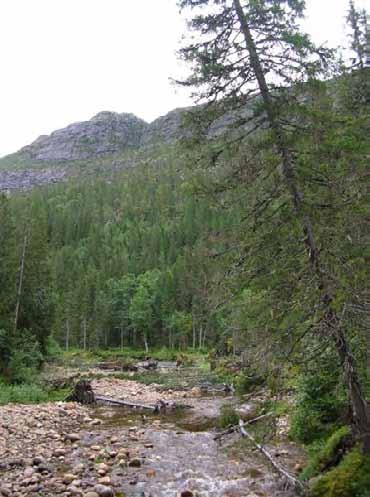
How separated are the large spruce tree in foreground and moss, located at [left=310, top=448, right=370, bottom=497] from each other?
0.34 meters

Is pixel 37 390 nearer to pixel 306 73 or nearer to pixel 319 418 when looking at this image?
pixel 319 418

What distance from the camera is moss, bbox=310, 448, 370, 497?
7445 millimetres

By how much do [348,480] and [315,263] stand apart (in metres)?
3.51

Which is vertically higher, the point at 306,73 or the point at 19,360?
the point at 306,73

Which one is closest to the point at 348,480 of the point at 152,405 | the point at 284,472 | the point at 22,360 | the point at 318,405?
the point at 284,472

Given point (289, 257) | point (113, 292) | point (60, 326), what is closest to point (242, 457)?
point (289, 257)

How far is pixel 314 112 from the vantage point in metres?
8.48

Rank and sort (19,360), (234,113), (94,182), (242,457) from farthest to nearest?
(94,182)
(19,360)
(242,457)
(234,113)

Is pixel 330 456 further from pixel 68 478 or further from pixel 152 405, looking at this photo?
pixel 152 405

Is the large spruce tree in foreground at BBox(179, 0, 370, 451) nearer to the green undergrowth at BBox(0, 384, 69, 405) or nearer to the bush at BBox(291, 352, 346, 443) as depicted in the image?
the bush at BBox(291, 352, 346, 443)

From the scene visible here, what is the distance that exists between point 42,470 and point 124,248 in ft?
325

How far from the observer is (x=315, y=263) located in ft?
26.2

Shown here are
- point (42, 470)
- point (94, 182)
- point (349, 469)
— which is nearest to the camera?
point (349, 469)

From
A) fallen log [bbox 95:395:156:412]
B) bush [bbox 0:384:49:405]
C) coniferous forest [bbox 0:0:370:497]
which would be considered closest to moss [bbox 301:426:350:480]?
coniferous forest [bbox 0:0:370:497]
